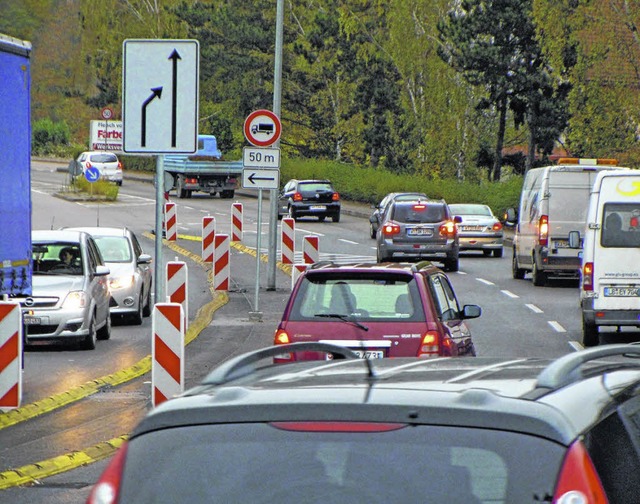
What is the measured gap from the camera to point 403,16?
64750mm

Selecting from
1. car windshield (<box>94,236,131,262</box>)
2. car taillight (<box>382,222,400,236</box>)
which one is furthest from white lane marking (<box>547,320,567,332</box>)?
car taillight (<box>382,222,400,236</box>)

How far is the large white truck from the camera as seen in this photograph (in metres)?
13.9

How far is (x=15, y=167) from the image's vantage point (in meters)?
14.4

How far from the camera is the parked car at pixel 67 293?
18.5 meters

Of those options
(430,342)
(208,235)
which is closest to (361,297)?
(430,342)

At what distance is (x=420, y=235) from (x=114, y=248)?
11008 millimetres

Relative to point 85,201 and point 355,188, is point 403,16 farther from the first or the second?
point 85,201

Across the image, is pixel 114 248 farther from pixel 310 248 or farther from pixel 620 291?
pixel 620 291

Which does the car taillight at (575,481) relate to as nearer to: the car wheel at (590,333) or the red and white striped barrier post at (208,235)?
the car wheel at (590,333)

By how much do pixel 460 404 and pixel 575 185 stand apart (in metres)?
25.4

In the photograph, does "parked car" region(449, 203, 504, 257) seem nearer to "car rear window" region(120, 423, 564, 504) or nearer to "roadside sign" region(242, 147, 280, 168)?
"roadside sign" region(242, 147, 280, 168)

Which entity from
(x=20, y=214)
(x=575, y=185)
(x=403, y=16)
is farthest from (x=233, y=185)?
(x=20, y=214)

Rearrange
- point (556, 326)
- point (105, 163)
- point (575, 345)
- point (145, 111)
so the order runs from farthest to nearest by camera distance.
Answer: point (105, 163) < point (556, 326) < point (575, 345) < point (145, 111)

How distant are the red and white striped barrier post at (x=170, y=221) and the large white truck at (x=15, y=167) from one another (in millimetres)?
24840
